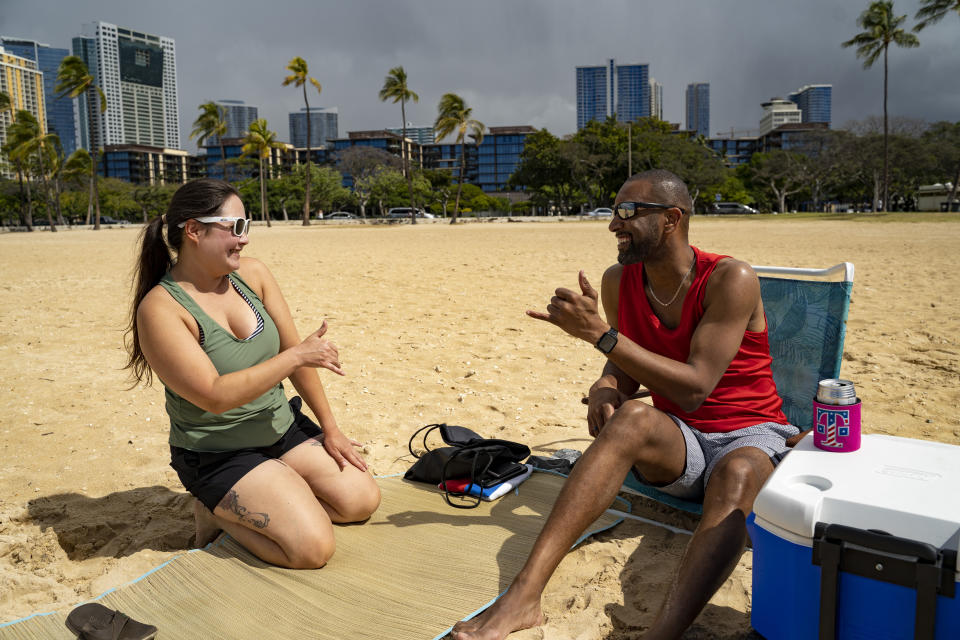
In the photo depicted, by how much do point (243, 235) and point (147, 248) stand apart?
0.37 meters

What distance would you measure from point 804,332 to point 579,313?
1454 mm

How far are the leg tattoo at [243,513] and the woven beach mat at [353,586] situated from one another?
0.60ft

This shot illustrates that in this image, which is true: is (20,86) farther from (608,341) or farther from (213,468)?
(608,341)

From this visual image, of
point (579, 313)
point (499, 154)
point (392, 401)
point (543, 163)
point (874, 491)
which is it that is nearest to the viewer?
point (874, 491)

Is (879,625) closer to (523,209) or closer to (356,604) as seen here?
(356,604)

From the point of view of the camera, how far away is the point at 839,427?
6.83 ft

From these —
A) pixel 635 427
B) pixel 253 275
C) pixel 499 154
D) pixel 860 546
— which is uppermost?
pixel 499 154

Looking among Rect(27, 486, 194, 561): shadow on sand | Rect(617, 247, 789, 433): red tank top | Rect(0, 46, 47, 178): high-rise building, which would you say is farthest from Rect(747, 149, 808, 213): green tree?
Rect(0, 46, 47, 178): high-rise building

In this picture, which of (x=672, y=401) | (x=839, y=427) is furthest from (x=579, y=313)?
(x=839, y=427)

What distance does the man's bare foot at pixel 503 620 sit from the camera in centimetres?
211

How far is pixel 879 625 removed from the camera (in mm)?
1660

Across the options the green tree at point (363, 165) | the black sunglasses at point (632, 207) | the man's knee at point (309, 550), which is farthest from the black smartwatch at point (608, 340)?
the green tree at point (363, 165)

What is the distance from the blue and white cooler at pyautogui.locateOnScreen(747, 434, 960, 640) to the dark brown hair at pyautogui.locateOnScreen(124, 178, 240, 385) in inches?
83.9

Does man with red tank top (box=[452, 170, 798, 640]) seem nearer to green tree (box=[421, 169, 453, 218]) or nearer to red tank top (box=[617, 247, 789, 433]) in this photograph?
red tank top (box=[617, 247, 789, 433])
